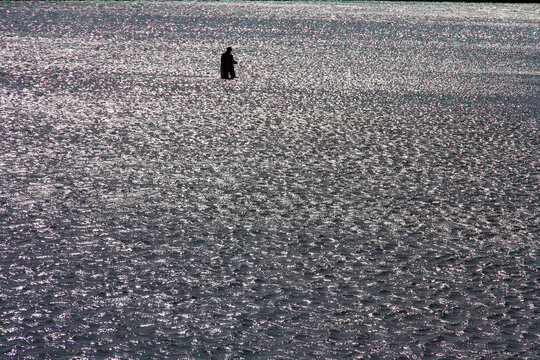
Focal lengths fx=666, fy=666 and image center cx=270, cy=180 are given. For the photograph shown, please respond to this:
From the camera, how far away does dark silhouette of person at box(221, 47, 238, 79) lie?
1872 centimetres

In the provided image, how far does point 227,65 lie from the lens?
18906 mm

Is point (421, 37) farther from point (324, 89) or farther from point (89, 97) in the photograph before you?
point (89, 97)

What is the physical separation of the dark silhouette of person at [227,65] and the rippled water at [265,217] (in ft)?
2.09

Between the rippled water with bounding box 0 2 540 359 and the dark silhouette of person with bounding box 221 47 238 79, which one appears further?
the dark silhouette of person with bounding box 221 47 238 79

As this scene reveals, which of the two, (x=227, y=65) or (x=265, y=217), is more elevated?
(x=227, y=65)

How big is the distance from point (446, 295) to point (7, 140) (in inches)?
315

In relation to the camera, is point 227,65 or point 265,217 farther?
point 227,65

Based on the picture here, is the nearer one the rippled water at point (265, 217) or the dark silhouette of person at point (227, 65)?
the rippled water at point (265, 217)

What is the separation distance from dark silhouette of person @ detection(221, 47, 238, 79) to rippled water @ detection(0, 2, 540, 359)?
2.09 feet

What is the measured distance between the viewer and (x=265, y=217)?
8094 millimetres

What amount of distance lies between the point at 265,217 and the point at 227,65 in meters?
11.5

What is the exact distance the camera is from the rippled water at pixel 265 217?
5.39 metres

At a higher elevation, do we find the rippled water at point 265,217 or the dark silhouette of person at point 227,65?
the dark silhouette of person at point 227,65

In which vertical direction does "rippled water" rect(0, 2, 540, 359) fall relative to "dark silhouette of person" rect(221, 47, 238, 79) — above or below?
below
